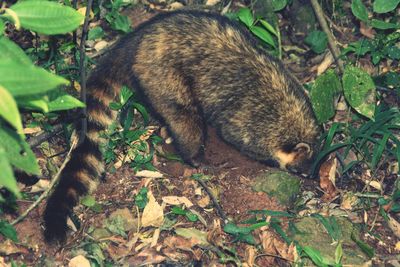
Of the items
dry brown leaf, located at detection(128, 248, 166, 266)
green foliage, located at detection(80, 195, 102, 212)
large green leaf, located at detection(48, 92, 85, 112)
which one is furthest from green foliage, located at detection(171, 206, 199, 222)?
large green leaf, located at detection(48, 92, 85, 112)

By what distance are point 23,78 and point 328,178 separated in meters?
3.59

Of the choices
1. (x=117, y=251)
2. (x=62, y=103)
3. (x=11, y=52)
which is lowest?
(x=117, y=251)

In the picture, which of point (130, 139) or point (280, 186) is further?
point (130, 139)

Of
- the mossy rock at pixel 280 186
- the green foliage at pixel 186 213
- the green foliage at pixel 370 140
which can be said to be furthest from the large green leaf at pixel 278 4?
the green foliage at pixel 186 213

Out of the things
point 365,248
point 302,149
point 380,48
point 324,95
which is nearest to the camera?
point 365,248

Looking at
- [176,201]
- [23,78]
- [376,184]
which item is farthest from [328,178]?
[23,78]

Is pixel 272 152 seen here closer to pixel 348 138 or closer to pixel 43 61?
pixel 348 138

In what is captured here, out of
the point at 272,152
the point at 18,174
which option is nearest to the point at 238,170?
the point at 272,152

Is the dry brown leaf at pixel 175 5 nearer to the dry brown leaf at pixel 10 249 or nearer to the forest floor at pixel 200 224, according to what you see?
the forest floor at pixel 200 224

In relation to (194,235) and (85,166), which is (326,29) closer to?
(194,235)

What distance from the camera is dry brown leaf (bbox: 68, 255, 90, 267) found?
4.06 metres

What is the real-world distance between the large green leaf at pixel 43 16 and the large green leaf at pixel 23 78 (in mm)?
322

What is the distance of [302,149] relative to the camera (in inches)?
194

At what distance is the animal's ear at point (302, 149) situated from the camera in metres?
4.88
